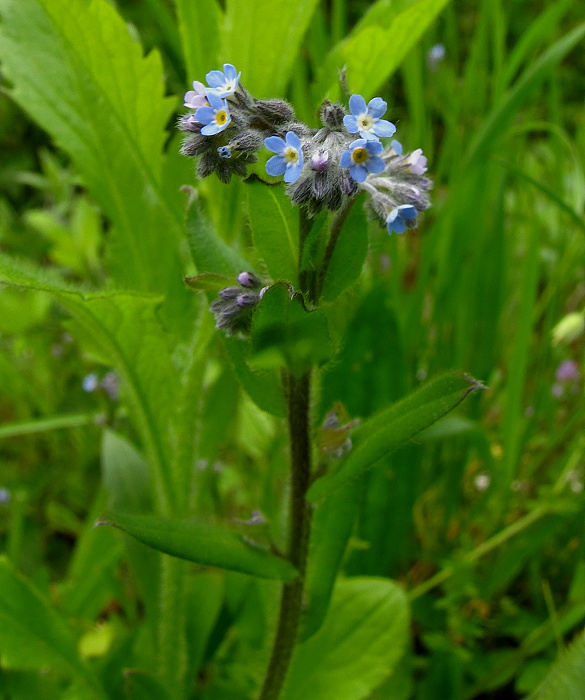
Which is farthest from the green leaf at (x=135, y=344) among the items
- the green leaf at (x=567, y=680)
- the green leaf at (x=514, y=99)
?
the green leaf at (x=514, y=99)

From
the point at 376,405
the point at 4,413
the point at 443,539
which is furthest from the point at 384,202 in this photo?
the point at 4,413

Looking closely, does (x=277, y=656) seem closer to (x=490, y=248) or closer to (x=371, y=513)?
(x=371, y=513)

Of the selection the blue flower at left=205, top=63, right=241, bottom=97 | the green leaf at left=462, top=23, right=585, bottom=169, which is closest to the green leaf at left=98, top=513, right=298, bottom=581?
the blue flower at left=205, top=63, right=241, bottom=97

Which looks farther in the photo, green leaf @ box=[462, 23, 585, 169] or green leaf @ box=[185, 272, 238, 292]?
green leaf @ box=[462, 23, 585, 169]

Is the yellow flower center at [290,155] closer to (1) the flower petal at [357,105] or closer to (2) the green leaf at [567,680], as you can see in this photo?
(1) the flower petal at [357,105]

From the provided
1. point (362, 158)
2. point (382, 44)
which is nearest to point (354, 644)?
point (362, 158)

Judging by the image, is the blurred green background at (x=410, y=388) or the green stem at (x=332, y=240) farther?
the blurred green background at (x=410, y=388)

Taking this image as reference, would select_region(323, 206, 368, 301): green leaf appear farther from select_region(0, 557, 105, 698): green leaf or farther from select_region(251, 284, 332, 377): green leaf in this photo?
select_region(0, 557, 105, 698): green leaf
